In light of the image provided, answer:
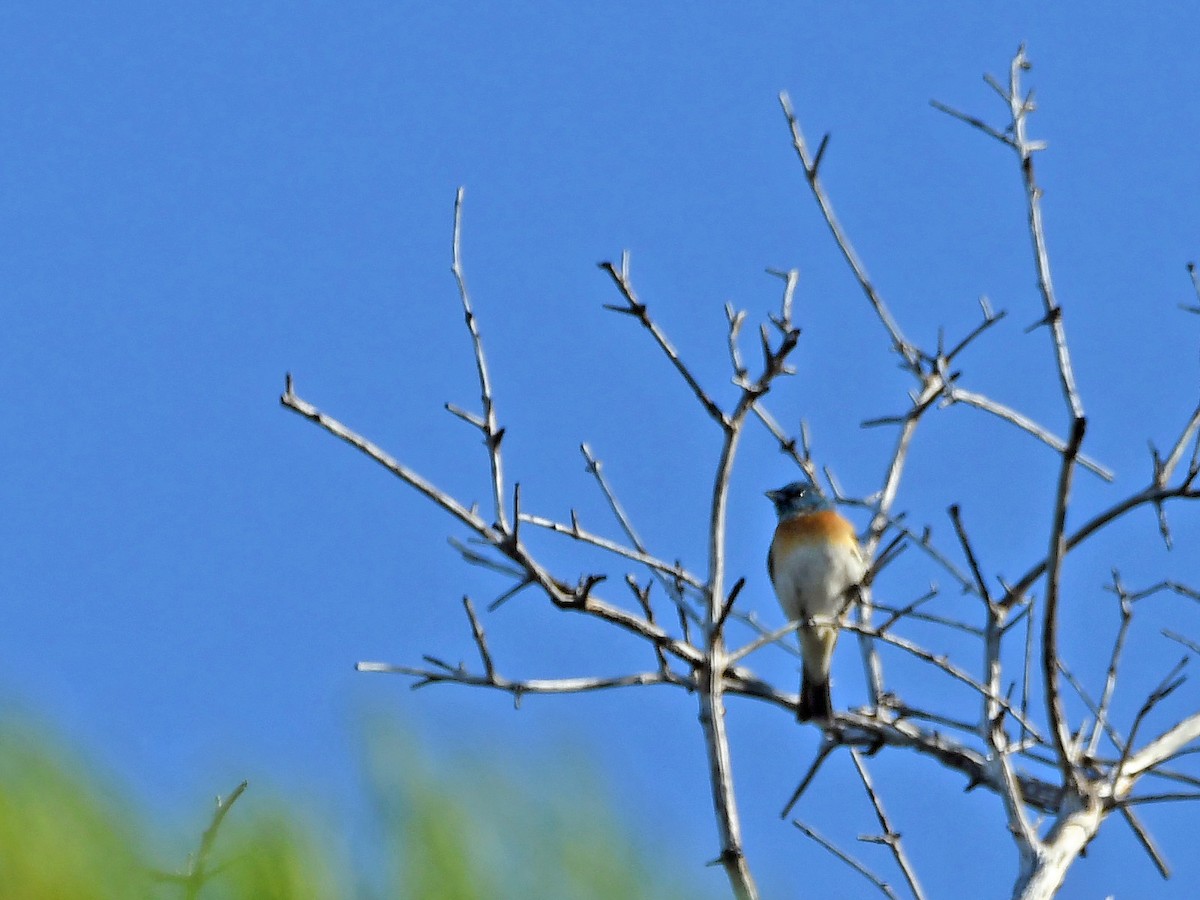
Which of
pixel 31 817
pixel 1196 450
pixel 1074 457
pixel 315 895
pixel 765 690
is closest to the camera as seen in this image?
pixel 31 817

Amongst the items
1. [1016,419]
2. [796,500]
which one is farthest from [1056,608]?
[796,500]

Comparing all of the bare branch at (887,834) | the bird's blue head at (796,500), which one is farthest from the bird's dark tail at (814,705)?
the bird's blue head at (796,500)

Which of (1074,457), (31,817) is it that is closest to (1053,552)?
(1074,457)

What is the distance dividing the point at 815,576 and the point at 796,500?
0.89 m

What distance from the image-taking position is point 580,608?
165 inches

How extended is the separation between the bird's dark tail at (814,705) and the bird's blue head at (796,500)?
2.42m

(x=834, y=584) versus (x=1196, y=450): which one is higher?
(x=834, y=584)

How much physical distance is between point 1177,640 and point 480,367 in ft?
7.58

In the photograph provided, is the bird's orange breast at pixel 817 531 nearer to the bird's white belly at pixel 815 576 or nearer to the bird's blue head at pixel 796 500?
the bird's white belly at pixel 815 576

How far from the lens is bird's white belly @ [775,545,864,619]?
707cm

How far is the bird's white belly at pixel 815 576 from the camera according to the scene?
7070 millimetres

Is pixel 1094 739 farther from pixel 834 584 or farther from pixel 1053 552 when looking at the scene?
pixel 834 584

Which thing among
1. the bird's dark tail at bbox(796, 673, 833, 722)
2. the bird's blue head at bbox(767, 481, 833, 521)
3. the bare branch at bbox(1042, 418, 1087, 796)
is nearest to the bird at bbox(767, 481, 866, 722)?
the bird's blue head at bbox(767, 481, 833, 521)

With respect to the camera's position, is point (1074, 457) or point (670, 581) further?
point (670, 581)
